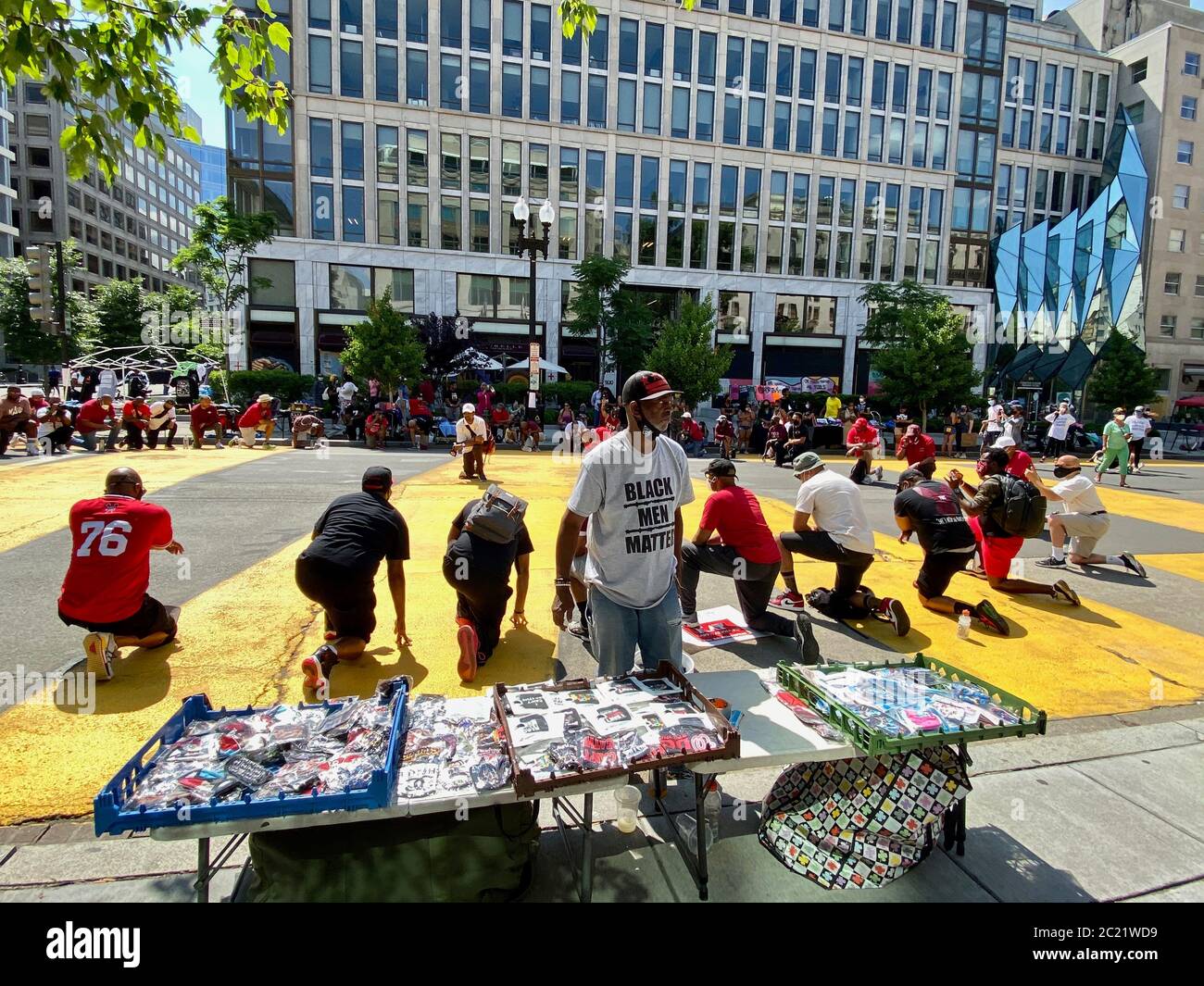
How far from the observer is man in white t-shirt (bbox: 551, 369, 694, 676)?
3789 millimetres

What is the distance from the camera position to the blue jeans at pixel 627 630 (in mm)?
3826

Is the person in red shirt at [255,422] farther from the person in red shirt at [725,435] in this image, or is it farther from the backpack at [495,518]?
the backpack at [495,518]

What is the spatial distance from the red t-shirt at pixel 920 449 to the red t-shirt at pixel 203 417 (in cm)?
1704

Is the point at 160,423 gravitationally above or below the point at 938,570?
above

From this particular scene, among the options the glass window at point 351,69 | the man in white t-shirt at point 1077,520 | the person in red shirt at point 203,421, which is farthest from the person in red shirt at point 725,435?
the glass window at point 351,69

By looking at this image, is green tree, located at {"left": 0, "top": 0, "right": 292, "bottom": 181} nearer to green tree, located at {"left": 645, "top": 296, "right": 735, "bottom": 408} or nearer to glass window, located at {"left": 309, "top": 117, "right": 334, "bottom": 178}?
green tree, located at {"left": 645, "top": 296, "right": 735, "bottom": 408}

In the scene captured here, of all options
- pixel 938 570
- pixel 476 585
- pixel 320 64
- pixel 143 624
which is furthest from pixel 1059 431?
pixel 320 64

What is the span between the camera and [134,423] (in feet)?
58.5

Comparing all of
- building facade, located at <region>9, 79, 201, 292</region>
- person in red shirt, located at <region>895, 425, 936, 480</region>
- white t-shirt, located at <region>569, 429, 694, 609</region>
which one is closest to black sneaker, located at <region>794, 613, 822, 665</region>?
white t-shirt, located at <region>569, 429, 694, 609</region>

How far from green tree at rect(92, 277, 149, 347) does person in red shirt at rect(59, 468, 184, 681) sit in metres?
47.0

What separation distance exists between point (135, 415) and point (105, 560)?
15570 millimetres

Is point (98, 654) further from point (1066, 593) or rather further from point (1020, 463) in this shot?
point (1020, 463)

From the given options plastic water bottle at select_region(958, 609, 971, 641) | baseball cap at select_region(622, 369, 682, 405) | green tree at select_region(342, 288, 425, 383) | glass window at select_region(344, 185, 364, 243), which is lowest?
plastic water bottle at select_region(958, 609, 971, 641)
